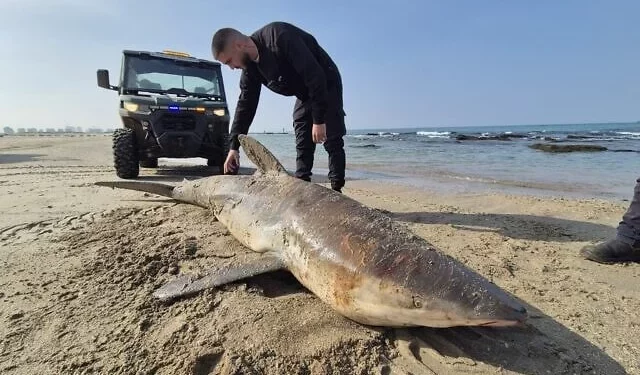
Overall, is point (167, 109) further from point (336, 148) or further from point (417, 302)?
point (417, 302)

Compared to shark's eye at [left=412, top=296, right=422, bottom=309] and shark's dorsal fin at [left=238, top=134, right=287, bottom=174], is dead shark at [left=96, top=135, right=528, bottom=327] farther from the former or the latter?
shark's dorsal fin at [left=238, top=134, right=287, bottom=174]

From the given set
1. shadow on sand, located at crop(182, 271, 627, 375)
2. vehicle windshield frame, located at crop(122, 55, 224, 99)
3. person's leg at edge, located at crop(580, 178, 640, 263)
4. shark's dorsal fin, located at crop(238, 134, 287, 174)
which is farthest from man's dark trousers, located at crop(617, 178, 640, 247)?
vehicle windshield frame, located at crop(122, 55, 224, 99)

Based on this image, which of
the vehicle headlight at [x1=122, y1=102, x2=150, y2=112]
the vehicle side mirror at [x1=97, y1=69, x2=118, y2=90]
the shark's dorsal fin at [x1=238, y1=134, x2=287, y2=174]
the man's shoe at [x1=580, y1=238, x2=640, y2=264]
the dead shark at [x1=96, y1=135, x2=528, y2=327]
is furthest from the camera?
the vehicle side mirror at [x1=97, y1=69, x2=118, y2=90]

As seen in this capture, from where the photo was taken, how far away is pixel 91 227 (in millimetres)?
3600

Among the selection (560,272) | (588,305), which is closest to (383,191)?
(560,272)

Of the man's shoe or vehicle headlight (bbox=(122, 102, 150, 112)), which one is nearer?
the man's shoe

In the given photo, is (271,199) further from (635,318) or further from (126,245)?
(635,318)

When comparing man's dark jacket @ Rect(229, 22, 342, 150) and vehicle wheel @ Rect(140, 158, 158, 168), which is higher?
man's dark jacket @ Rect(229, 22, 342, 150)

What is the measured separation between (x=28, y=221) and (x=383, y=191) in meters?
5.11

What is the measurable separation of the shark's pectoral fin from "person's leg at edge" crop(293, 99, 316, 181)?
2.09m

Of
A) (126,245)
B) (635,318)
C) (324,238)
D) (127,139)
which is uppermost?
(127,139)

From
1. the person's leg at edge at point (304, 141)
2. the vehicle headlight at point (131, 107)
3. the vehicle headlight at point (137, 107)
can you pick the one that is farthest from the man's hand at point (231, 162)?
the vehicle headlight at point (131, 107)

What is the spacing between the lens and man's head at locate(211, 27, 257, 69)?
11.9 feet

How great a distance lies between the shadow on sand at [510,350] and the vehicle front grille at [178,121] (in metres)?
6.42
